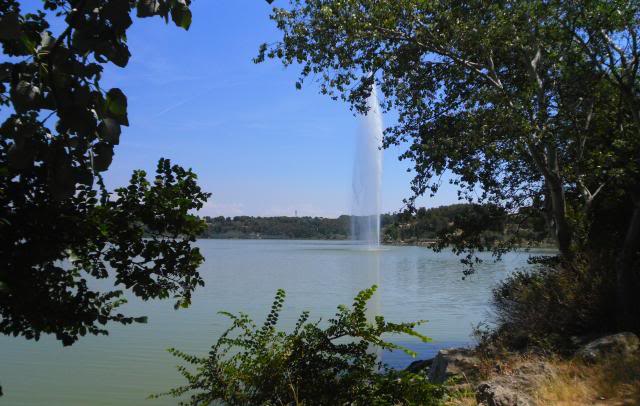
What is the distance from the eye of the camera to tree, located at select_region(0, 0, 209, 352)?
67.3 inches

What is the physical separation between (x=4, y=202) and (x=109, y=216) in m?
0.63

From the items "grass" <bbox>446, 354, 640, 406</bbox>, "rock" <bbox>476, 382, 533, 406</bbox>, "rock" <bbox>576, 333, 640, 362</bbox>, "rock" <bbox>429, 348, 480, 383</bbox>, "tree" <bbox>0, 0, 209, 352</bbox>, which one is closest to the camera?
"tree" <bbox>0, 0, 209, 352</bbox>

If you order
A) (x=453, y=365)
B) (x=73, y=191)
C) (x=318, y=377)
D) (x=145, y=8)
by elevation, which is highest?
(x=145, y=8)

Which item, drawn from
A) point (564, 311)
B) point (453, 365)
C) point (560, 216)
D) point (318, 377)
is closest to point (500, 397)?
point (318, 377)

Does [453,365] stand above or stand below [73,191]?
below

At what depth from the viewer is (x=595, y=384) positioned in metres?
6.66

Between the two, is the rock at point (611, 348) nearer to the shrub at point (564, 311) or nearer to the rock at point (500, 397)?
the shrub at point (564, 311)

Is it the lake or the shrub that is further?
the lake

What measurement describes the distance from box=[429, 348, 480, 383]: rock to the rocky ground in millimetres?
20

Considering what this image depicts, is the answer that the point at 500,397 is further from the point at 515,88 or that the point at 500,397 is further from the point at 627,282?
the point at 515,88

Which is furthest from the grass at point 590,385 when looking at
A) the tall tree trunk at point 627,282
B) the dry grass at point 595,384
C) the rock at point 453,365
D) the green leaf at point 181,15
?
the green leaf at point 181,15

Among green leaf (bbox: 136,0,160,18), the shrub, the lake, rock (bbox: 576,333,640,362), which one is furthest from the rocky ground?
the lake

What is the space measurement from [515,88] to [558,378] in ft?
Answer: 27.1

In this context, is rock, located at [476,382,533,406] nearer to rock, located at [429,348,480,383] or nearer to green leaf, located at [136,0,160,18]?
rock, located at [429,348,480,383]
